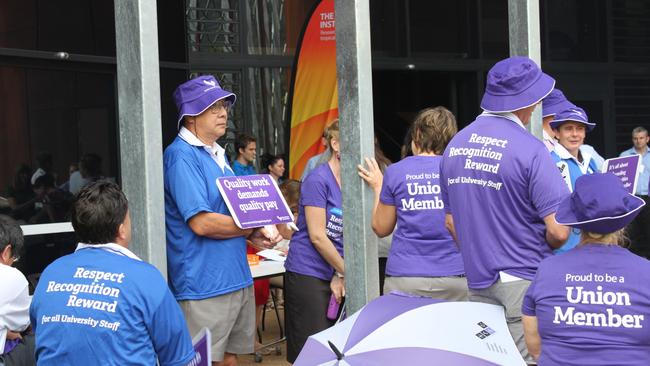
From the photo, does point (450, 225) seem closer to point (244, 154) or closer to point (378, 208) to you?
point (378, 208)

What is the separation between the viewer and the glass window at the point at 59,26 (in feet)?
20.8

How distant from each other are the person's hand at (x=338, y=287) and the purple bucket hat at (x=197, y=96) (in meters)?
1.25

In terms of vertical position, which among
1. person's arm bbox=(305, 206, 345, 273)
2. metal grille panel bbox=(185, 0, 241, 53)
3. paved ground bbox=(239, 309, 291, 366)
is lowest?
Result: paved ground bbox=(239, 309, 291, 366)

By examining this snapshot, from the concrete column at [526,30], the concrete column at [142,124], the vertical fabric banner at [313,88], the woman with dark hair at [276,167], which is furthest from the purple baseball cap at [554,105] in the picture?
the woman with dark hair at [276,167]

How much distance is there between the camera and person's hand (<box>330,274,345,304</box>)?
5266mm

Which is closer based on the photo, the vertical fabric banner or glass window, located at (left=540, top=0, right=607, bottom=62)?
the vertical fabric banner

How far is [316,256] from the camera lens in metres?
5.31

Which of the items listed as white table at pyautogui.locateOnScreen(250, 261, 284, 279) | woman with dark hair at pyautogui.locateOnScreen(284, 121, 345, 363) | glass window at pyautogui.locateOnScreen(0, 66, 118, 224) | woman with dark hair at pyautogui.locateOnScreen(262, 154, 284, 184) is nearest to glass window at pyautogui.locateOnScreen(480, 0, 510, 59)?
woman with dark hair at pyautogui.locateOnScreen(262, 154, 284, 184)

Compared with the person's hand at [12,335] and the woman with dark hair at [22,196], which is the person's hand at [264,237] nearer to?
the person's hand at [12,335]

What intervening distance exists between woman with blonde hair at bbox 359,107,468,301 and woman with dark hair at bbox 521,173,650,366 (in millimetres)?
1286

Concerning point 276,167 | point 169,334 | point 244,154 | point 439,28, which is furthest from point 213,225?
point 439,28

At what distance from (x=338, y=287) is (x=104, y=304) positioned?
2290 mm

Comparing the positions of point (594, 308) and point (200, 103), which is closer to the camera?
point (594, 308)

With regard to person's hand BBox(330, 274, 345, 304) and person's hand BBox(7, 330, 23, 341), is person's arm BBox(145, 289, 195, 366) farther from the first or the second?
person's hand BBox(330, 274, 345, 304)
